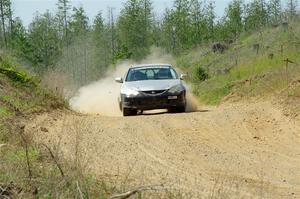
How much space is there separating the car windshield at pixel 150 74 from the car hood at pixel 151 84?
0.51m

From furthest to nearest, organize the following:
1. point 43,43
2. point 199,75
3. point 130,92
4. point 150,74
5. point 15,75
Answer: point 43,43
point 199,75
point 15,75
point 150,74
point 130,92

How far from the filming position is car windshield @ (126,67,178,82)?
16.8 m

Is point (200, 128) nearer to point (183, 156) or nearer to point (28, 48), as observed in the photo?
point (183, 156)

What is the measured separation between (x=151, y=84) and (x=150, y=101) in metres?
0.61

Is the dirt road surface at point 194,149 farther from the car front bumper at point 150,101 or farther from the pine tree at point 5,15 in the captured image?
the pine tree at point 5,15

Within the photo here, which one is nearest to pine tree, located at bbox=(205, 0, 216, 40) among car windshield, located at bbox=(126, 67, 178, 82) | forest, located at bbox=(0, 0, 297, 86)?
forest, located at bbox=(0, 0, 297, 86)

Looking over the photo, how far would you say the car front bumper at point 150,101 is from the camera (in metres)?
15.5

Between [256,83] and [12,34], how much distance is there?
47480 millimetres

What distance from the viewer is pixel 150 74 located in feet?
55.5

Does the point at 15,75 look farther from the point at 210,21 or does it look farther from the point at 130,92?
the point at 210,21

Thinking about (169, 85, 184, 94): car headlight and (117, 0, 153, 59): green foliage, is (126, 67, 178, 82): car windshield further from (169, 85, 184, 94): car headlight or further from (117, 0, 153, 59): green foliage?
(117, 0, 153, 59): green foliage

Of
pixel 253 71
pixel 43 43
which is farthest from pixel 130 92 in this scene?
pixel 43 43

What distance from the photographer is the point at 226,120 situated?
1280cm

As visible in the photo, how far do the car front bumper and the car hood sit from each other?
25 centimetres
